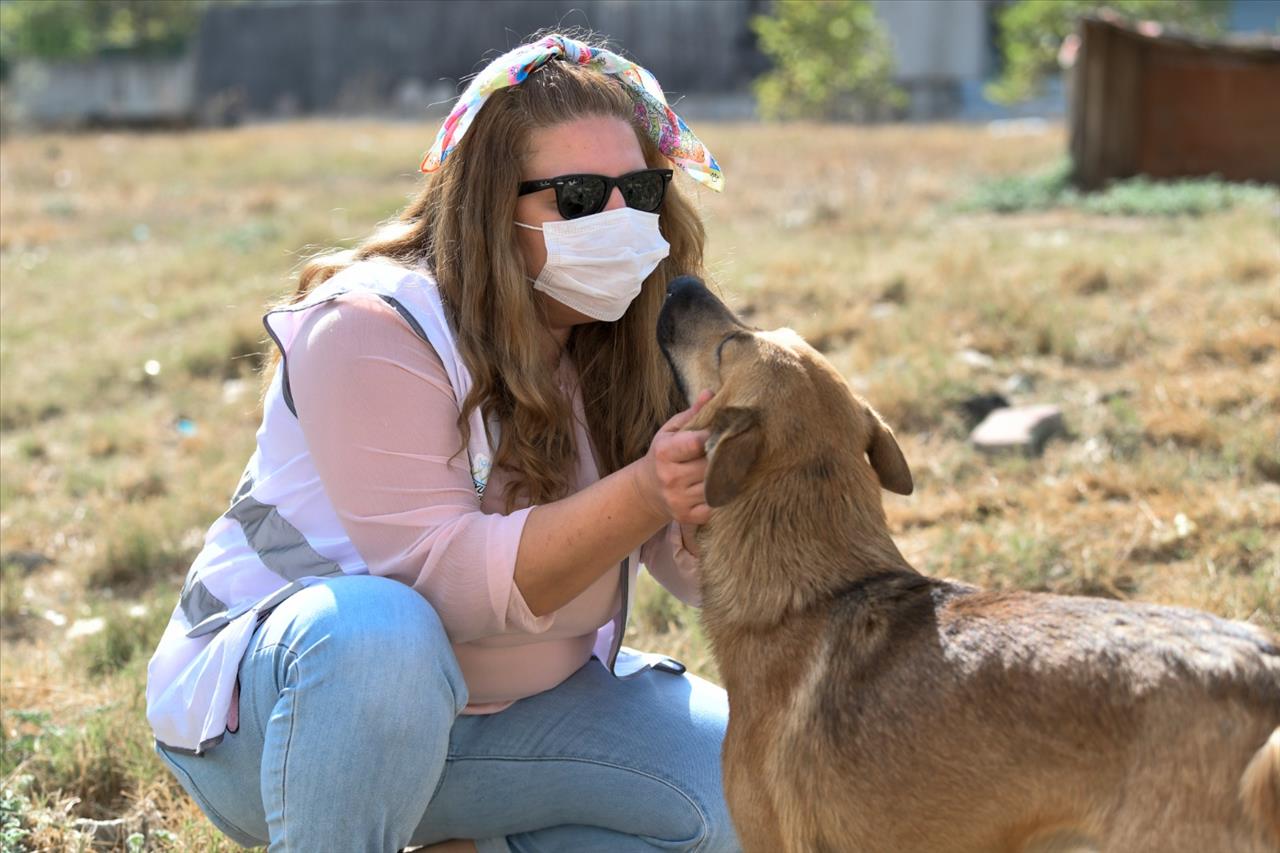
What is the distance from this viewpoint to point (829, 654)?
2709 mm

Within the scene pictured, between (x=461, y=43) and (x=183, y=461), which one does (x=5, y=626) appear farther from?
(x=461, y=43)

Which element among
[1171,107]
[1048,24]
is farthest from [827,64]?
[1171,107]

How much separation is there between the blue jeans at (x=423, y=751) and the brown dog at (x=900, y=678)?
0.45 metres

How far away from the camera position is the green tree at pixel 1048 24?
19.2m

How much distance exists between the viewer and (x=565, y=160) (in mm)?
3166

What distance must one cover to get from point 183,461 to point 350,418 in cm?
394

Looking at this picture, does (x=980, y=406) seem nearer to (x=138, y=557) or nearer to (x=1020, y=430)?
(x=1020, y=430)

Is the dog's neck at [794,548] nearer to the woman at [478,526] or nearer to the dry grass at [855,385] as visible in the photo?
the woman at [478,526]

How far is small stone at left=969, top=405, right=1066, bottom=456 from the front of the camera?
545 centimetres

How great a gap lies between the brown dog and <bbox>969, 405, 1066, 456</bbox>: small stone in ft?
8.40

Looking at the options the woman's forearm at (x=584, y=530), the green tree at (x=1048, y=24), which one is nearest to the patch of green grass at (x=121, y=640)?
the woman's forearm at (x=584, y=530)

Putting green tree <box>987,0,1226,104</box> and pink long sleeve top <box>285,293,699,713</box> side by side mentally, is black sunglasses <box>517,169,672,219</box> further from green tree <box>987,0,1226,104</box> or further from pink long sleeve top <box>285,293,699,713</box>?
green tree <box>987,0,1226,104</box>

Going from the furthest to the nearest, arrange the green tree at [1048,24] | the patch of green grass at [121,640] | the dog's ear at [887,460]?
the green tree at [1048,24]
the patch of green grass at [121,640]
the dog's ear at [887,460]

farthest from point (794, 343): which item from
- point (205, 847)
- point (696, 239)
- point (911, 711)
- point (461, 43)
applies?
point (461, 43)
